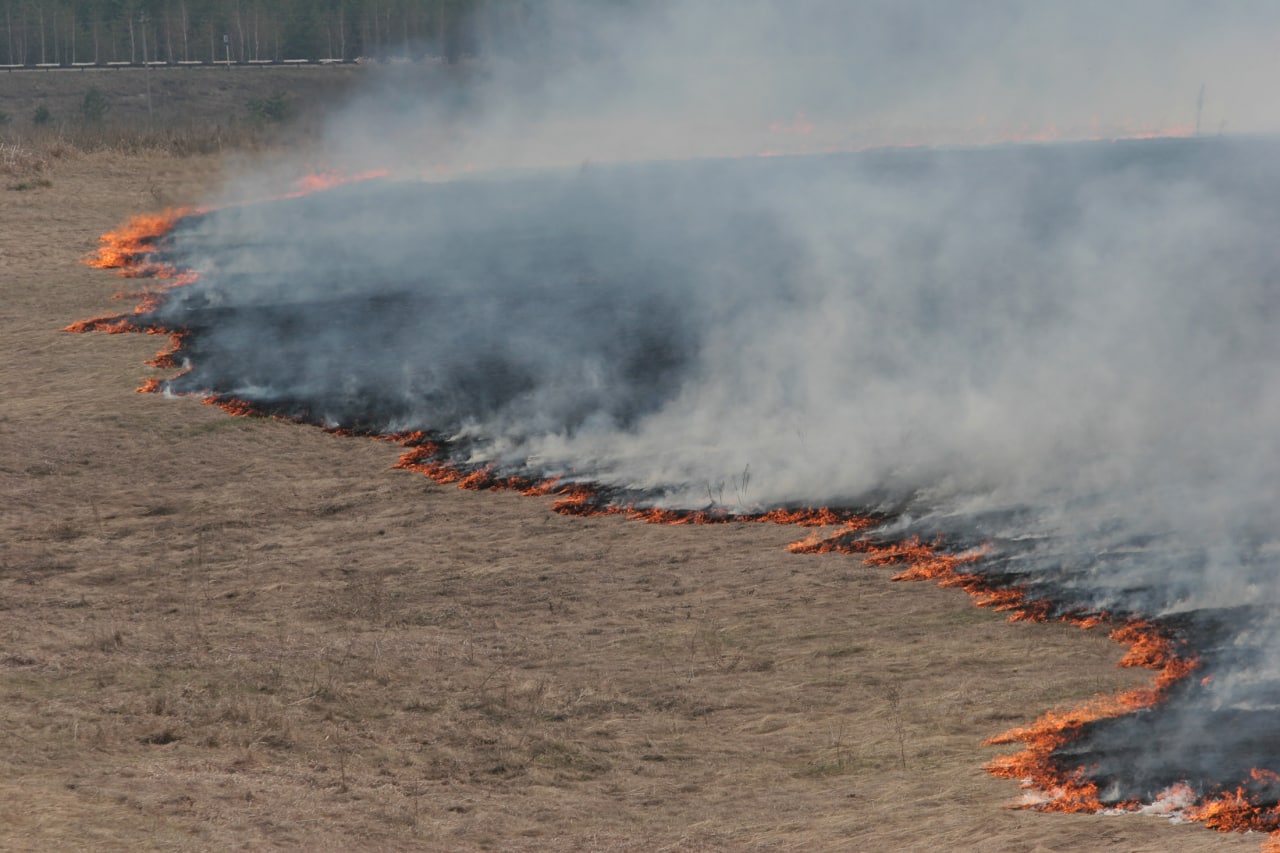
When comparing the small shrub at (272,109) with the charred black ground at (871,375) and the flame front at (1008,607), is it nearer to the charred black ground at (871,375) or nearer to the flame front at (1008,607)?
the charred black ground at (871,375)

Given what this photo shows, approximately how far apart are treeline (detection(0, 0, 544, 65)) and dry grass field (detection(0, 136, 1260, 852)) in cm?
8654

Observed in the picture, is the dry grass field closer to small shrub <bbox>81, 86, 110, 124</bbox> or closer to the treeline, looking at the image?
small shrub <bbox>81, 86, 110, 124</bbox>

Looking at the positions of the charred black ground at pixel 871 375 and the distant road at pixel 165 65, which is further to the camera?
the distant road at pixel 165 65

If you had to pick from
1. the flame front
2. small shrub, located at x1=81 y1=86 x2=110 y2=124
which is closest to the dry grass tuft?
the flame front

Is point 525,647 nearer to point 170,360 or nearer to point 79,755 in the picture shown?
point 79,755

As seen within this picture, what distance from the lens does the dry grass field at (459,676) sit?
37.1 feet

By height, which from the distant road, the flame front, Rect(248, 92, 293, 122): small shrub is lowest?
the flame front

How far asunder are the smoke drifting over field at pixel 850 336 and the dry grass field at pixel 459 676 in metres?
1.60

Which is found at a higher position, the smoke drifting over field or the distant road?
the distant road

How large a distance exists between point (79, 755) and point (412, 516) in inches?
338

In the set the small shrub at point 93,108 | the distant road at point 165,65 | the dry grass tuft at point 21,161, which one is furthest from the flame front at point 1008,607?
the distant road at point 165,65

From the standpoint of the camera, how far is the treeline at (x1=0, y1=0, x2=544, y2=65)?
348ft

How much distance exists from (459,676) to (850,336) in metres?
17.6

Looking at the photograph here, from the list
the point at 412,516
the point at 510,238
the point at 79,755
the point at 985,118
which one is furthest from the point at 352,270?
the point at 985,118
